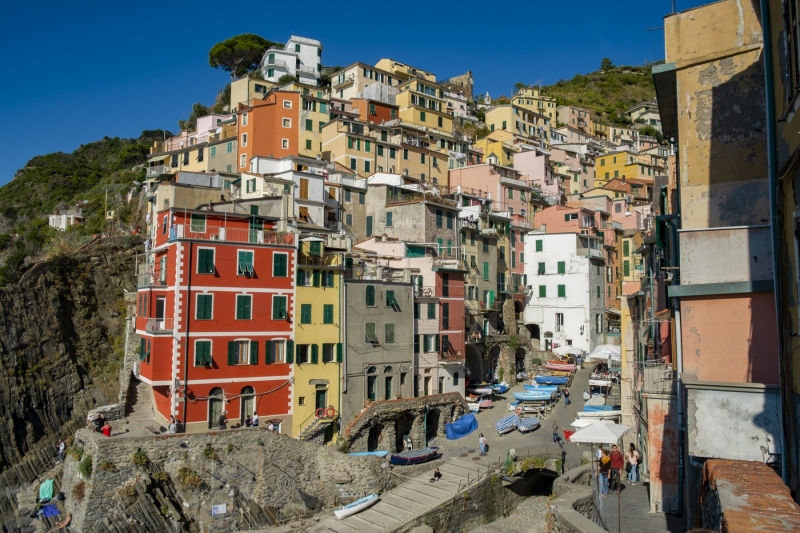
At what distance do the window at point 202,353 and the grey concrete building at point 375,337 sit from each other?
8012 mm

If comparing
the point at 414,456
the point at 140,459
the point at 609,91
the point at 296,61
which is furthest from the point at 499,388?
the point at 609,91

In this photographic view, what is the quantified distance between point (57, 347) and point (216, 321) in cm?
1548

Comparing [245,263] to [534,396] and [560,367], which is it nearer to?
[534,396]

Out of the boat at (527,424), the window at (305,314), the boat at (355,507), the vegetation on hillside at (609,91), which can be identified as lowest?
the boat at (355,507)

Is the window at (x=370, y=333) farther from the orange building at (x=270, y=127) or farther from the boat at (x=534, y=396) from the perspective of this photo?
the orange building at (x=270, y=127)

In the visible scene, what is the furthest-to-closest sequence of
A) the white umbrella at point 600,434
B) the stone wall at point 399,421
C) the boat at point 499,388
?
the boat at point 499,388
the stone wall at point 399,421
the white umbrella at point 600,434

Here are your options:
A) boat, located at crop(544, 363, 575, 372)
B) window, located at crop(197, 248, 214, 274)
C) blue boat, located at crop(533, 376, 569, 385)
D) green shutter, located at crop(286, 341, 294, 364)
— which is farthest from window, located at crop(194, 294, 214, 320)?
boat, located at crop(544, 363, 575, 372)

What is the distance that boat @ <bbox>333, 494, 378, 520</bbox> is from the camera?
95.1 ft

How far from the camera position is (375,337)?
1535 inches

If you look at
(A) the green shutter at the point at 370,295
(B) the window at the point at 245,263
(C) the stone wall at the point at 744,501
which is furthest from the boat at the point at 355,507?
(C) the stone wall at the point at 744,501

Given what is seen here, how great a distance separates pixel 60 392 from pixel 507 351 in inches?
1278

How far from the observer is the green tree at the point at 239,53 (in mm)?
98062

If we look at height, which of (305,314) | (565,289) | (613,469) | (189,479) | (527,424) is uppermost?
(565,289)

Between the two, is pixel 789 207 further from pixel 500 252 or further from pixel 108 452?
pixel 500 252
